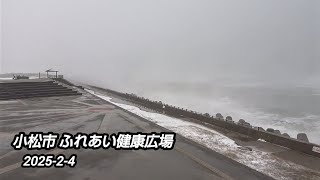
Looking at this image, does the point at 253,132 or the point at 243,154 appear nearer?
the point at 243,154

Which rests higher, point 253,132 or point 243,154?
point 253,132

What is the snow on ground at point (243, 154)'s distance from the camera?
11.1m

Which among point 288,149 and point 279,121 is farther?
point 279,121

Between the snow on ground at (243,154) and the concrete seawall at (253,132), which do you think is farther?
the concrete seawall at (253,132)

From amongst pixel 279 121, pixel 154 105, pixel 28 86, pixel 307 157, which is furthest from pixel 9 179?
pixel 279 121

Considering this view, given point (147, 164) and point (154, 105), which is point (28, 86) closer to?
point (154, 105)

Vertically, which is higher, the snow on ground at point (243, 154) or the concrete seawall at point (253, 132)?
the concrete seawall at point (253, 132)

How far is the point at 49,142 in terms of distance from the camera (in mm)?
13016

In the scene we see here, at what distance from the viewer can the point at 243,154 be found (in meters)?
13.4

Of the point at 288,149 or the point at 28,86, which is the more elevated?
the point at 28,86

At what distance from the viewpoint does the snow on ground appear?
11109 mm

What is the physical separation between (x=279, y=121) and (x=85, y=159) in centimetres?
3564

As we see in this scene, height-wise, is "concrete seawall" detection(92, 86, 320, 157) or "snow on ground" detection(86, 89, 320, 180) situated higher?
"concrete seawall" detection(92, 86, 320, 157)

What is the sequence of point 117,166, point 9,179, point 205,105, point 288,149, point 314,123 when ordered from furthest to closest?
point 205,105
point 314,123
point 288,149
point 117,166
point 9,179
